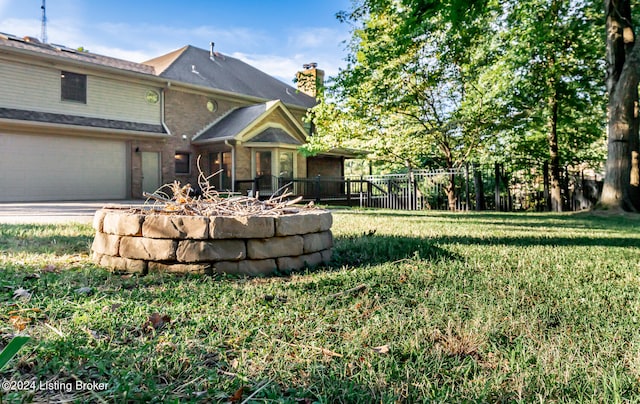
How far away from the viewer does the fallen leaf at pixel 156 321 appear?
213 cm

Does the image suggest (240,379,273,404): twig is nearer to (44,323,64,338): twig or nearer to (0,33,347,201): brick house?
(44,323,64,338): twig

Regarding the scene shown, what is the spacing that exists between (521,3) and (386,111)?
5.14 meters

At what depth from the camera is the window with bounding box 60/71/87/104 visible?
15086 millimetres

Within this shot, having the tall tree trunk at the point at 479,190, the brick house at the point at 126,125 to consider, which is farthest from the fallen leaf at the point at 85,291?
the tall tree trunk at the point at 479,190

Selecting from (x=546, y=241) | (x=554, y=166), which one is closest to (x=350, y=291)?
(x=546, y=241)

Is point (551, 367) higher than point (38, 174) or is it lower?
lower

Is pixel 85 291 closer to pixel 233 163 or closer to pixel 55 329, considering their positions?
pixel 55 329

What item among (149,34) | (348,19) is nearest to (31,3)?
(149,34)

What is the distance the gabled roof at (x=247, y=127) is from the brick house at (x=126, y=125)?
0.06 m

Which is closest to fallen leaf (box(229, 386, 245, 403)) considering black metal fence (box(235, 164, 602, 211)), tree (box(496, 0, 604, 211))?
black metal fence (box(235, 164, 602, 211))

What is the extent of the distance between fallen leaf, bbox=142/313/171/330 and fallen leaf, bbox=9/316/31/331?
58cm

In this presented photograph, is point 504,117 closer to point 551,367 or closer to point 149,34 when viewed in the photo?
point 551,367

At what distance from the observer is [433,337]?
1.98m

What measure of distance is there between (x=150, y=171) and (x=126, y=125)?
2.07m
